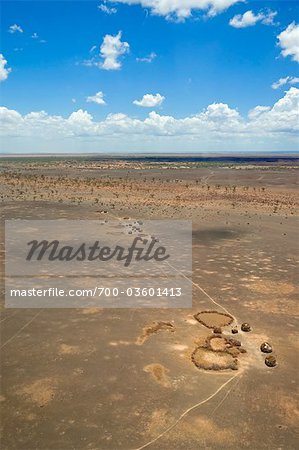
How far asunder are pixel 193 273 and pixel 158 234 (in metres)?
7.69

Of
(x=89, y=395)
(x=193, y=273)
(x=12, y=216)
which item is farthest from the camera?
(x=12, y=216)

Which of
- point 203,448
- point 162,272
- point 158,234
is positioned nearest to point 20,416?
point 203,448

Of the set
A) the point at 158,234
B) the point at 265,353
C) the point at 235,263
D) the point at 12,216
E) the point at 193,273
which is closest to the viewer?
the point at 265,353

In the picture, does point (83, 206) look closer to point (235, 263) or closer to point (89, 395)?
point (235, 263)

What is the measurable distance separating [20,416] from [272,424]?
515 centimetres

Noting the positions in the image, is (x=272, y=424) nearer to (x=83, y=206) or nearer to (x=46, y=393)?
(x=46, y=393)

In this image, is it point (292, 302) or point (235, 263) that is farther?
point (235, 263)

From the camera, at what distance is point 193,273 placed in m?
18.0

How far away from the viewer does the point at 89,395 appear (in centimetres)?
911

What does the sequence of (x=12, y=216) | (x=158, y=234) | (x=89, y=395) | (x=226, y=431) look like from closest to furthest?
(x=226, y=431) → (x=89, y=395) → (x=158, y=234) → (x=12, y=216)

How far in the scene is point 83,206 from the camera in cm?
3641

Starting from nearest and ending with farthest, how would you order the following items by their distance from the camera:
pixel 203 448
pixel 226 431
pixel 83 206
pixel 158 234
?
pixel 203 448 < pixel 226 431 < pixel 158 234 < pixel 83 206

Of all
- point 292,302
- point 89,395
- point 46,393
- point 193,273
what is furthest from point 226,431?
point 193,273

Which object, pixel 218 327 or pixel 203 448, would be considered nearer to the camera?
pixel 203 448
